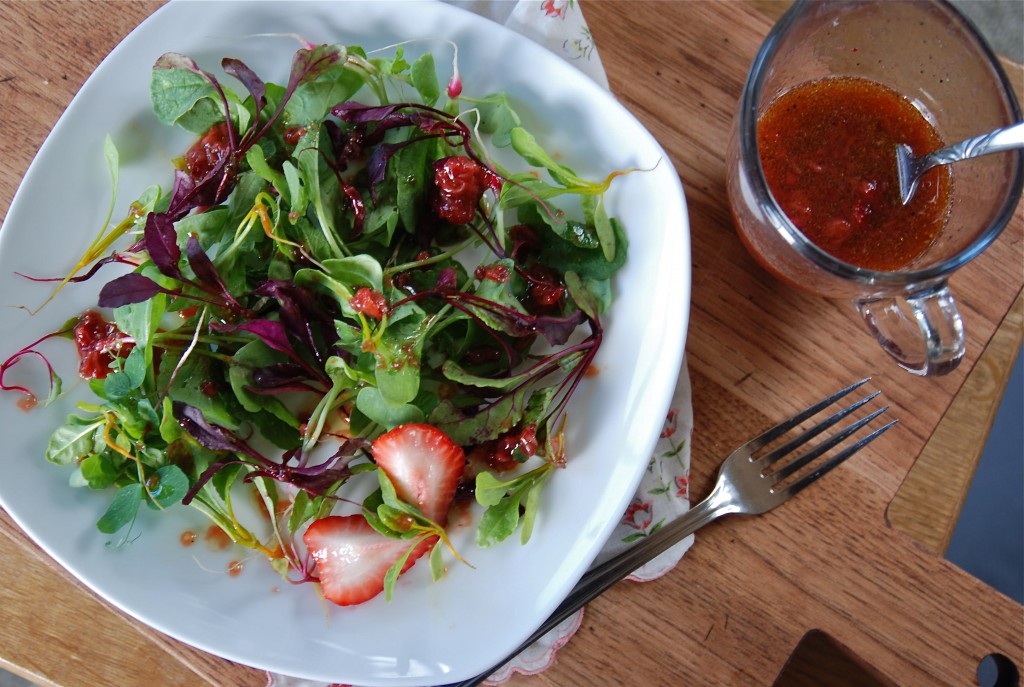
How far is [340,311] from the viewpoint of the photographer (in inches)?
37.4

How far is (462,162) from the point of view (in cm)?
87

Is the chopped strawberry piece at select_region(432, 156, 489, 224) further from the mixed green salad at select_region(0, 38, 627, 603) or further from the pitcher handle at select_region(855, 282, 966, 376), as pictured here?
the pitcher handle at select_region(855, 282, 966, 376)

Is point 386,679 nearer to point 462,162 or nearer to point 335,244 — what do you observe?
point 335,244

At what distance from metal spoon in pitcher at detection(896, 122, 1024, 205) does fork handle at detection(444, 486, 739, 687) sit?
466mm

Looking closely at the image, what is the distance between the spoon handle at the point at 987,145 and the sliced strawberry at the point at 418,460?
0.69m

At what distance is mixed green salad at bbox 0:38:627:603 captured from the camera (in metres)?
0.87

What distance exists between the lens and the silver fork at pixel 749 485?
0.96 m

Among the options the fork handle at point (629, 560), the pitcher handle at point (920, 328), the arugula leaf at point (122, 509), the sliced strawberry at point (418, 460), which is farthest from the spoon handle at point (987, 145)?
the arugula leaf at point (122, 509)

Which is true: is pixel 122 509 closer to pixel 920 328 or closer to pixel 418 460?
pixel 418 460

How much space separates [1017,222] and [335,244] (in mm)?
942

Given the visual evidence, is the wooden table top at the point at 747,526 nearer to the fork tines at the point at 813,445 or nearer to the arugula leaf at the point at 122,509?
the fork tines at the point at 813,445

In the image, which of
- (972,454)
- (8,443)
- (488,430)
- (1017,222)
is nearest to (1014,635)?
(972,454)

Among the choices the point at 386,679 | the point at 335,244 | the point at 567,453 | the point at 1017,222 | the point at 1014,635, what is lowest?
the point at 1014,635

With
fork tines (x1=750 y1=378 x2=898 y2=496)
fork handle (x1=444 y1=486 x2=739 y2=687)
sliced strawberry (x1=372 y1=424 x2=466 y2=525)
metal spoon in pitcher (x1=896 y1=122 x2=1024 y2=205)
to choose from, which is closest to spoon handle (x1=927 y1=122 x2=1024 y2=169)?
metal spoon in pitcher (x1=896 y1=122 x2=1024 y2=205)
